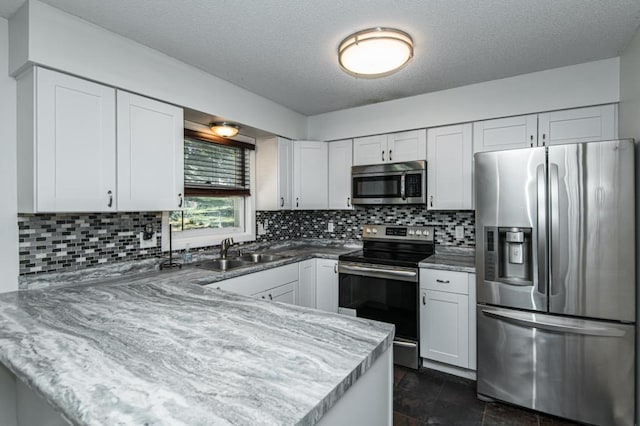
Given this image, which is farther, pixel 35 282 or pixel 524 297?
pixel 524 297

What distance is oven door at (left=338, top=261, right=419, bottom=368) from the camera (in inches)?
103

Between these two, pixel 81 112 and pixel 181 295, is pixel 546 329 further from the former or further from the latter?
pixel 81 112

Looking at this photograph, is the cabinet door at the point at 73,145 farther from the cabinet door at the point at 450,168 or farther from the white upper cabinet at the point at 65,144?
the cabinet door at the point at 450,168

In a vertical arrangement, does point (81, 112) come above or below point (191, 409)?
above

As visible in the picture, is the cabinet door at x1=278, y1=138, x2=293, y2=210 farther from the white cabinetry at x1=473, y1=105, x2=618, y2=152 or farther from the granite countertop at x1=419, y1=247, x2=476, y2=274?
the white cabinetry at x1=473, y1=105, x2=618, y2=152

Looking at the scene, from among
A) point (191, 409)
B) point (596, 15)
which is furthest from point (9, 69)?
point (596, 15)

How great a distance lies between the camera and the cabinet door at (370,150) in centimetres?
320

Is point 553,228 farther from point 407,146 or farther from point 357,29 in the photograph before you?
point 357,29

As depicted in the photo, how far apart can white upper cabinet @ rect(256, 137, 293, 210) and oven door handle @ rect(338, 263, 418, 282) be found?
37.5 inches

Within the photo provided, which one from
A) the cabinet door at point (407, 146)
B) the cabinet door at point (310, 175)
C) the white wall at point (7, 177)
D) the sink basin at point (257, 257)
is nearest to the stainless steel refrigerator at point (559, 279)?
the cabinet door at point (407, 146)

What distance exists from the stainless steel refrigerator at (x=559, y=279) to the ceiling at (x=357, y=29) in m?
0.71

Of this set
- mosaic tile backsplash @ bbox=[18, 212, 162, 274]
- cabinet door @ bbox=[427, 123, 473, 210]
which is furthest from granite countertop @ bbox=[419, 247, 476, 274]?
mosaic tile backsplash @ bbox=[18, 212, 162, 274]

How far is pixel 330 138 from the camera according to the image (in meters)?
3.51

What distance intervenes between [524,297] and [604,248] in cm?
52
